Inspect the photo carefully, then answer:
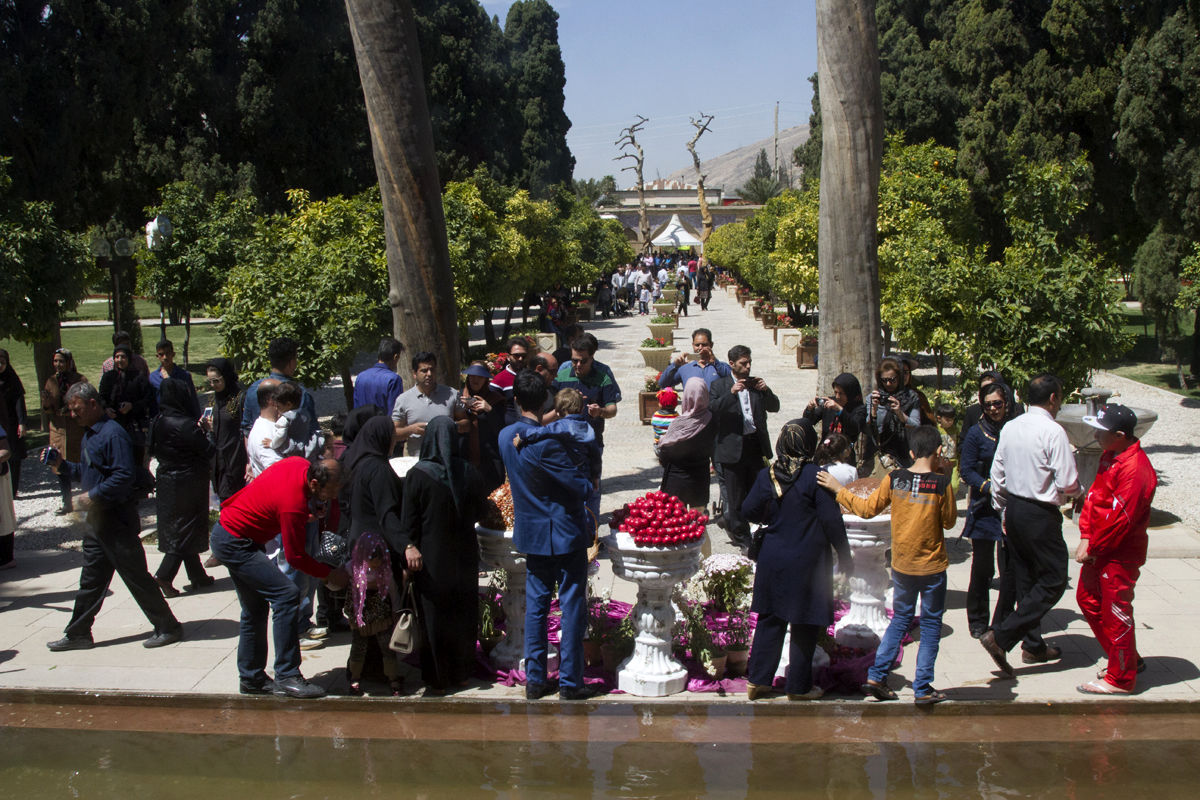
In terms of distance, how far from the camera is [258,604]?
5641 mm

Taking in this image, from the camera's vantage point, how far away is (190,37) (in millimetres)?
23469

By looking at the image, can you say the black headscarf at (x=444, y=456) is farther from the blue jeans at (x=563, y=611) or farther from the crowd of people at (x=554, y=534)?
the blue jeans at (x=563, y=611)

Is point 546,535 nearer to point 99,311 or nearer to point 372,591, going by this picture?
point 372,591

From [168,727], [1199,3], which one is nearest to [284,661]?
[168,727]

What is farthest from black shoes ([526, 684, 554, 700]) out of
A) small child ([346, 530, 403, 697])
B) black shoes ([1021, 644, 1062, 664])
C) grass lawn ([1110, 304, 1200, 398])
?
grass lawn ([1110, 304, 1200, 398])

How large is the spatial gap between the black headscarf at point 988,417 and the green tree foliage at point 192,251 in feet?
50.2

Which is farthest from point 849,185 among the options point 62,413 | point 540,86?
point 540,86

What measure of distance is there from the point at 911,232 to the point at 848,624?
8.99m

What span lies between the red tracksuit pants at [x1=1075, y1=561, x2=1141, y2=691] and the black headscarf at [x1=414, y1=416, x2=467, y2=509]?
346cm

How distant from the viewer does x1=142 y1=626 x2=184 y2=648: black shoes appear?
257 inches

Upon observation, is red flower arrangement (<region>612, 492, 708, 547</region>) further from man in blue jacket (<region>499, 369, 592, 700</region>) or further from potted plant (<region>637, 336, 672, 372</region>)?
potted plant (<region>637, 336, 672, 372</region>)

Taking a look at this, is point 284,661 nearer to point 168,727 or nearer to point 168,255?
point 168,727

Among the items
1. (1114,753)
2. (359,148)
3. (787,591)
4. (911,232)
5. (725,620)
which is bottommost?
(1114,753)

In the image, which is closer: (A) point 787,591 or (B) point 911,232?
(A) point 787,591
